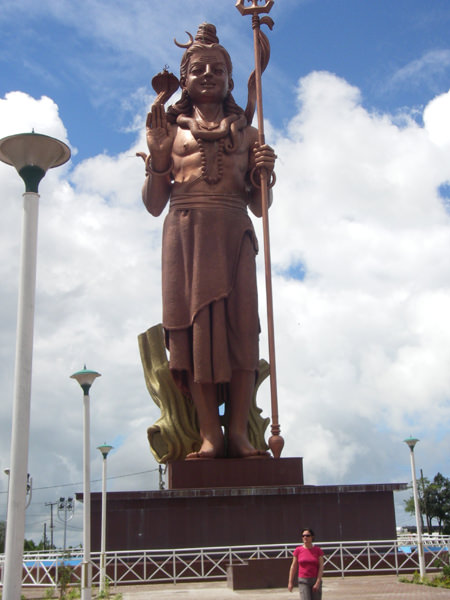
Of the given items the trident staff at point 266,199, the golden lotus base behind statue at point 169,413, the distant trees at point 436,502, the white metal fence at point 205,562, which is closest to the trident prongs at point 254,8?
the trident staff at point 266,199

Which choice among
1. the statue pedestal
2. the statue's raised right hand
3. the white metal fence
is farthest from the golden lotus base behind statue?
the statue's raised right hand

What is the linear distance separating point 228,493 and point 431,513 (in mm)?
21214

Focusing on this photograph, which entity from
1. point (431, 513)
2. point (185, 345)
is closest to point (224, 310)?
point (185, 345)

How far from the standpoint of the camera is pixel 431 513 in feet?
94.3

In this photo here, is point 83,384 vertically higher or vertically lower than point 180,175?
lower

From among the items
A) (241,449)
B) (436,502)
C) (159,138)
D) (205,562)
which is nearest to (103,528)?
(205,562)

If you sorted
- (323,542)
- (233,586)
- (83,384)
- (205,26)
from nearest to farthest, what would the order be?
(83,384) < (233,586) < (323,542) < (205,26)

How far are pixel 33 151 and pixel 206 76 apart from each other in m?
6.76

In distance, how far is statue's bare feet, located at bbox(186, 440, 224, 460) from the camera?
10.2m

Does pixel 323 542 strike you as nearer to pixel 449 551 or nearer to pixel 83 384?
pixel 449 551

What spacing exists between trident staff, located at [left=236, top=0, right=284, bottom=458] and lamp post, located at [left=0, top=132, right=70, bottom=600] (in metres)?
5.82

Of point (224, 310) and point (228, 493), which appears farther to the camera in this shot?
point (224, 310)

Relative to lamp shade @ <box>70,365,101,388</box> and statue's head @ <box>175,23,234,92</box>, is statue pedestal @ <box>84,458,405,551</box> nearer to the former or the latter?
lamp shade @ <box>70,365,101,388</box>

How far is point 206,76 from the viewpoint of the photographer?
11.1 m
